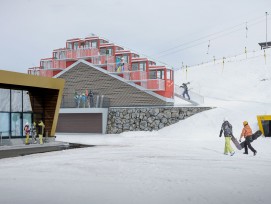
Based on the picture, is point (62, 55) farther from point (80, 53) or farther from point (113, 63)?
point (113, 63)

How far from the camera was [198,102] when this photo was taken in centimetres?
3450

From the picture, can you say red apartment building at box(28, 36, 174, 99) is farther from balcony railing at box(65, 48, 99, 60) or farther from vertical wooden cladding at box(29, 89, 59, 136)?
vertical wooden cladding at box(29, 89, 59, 136)

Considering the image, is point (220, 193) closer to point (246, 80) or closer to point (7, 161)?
point (7, 161)

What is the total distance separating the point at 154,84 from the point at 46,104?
10384 mm

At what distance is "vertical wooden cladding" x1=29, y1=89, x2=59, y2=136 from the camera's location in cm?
2525

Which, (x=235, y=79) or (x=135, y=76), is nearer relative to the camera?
(x=135, y=76)

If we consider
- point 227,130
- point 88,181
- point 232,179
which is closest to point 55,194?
point 88,181

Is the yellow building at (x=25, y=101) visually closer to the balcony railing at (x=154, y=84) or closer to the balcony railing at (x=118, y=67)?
the balcony railing at (x=154, y=84)

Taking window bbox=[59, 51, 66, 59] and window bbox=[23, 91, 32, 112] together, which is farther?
window bbox=[59, 51, 66, 59]

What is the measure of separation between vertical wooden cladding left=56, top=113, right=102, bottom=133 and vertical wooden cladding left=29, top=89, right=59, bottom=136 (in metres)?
9.09

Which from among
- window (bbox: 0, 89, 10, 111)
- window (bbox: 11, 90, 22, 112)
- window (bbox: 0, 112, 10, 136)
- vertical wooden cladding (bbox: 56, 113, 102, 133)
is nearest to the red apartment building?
vertical wooden cladding (bbox: 56, 113, 102, 133)

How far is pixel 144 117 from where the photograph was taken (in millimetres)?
31797

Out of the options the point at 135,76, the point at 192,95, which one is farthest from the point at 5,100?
the point at 192,95

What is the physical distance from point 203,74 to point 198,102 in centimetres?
2619
